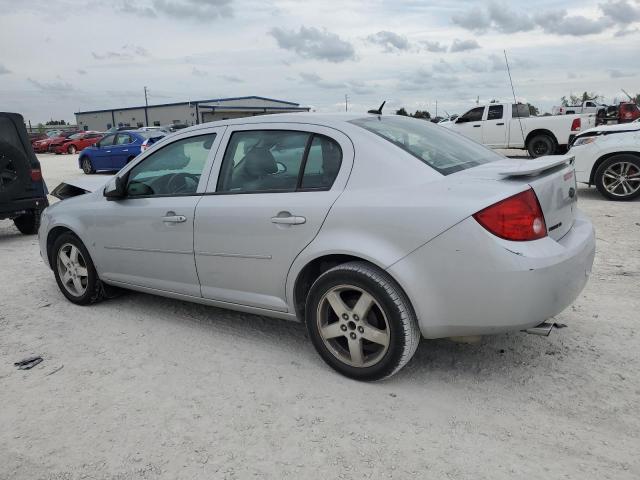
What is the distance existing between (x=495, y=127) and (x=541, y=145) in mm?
1523

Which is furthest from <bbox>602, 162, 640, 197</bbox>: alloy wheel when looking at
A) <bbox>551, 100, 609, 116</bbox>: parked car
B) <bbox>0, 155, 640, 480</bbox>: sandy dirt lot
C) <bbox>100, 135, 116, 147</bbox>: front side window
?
<bbox>100, 135, 116, 147</bbox>: front side window

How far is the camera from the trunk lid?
9.43 ft

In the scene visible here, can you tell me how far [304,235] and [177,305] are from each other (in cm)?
199

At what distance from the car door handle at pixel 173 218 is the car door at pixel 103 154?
16.2m

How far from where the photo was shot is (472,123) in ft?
56.6

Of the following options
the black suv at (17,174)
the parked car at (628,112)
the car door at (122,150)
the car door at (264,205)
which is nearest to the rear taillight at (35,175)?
the black suv at (17,174)

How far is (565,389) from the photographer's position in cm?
301

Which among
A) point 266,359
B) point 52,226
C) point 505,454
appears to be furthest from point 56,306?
point 505,454

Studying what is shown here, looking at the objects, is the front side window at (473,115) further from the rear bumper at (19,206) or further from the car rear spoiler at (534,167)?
the car rear spoiler at (534,167)

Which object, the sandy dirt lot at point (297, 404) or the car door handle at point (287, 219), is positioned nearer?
the sandy dirt lot at point (297, 404)

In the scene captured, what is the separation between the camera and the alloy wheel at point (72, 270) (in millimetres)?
4758

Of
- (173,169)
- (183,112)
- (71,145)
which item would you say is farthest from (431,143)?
(183,112)

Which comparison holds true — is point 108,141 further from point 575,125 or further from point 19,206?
point 575,125

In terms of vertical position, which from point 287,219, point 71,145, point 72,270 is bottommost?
point 72,270
